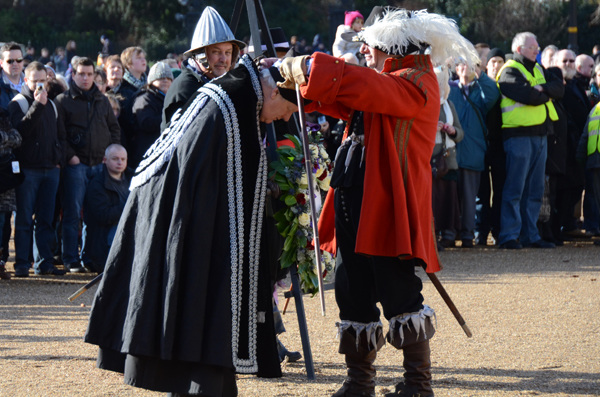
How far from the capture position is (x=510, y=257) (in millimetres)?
10344

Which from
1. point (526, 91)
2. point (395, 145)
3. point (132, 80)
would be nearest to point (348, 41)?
point (526, 91)

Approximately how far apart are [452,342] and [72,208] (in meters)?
4.51

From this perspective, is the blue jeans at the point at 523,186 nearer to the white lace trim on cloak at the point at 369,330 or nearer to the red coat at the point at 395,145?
the red coat at the point at 395,145

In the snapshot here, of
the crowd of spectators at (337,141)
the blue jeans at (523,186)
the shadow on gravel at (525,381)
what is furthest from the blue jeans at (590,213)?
the shadow on gravel at (525,381)

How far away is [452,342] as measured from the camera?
249 inches

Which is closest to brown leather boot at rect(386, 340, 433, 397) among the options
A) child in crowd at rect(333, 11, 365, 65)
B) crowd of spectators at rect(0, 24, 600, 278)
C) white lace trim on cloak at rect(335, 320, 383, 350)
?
white lace trim on cloak at rect(335, 320, 383, 350)

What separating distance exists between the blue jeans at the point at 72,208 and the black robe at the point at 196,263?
5.38 m

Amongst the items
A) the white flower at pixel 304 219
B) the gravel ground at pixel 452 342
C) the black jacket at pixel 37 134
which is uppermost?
the black jacket at pixel 37 134

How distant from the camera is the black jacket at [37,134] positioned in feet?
29.1

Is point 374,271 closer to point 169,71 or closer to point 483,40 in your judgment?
point 169,71

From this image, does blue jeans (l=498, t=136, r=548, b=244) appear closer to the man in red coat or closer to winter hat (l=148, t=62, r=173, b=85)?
winter hat (l=148, t=62, r=173, b=85)

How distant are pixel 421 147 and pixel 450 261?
5.44 meters

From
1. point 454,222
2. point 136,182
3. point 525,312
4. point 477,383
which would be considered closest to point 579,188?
point 454,222

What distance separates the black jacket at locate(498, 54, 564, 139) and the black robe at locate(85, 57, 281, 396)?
696cm
